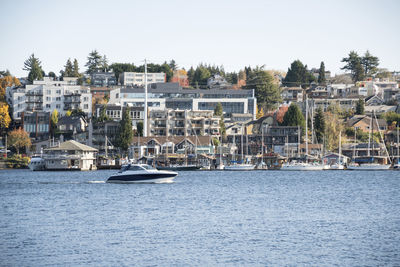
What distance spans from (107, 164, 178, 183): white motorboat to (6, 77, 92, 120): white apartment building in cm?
11071

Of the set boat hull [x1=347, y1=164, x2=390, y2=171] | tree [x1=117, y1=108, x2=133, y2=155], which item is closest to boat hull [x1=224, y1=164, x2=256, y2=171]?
boat hull [x1=347, y1=164, x2=390, y2=171]

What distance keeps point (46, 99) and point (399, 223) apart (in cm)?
15706

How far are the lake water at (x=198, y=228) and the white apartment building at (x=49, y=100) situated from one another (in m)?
116

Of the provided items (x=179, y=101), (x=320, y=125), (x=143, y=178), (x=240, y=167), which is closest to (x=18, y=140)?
(x=179, y=101)

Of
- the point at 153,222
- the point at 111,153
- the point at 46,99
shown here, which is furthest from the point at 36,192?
the point at 46,99

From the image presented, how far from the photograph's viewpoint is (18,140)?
165 meters

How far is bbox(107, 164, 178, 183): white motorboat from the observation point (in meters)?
79.9

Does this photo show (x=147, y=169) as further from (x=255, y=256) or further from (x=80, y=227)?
(x=255, y=256)

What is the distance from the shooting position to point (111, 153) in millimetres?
159250

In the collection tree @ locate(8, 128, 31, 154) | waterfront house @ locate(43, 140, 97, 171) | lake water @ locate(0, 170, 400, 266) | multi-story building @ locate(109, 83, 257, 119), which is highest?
multi-story building @ locate(109, 83, 257, 119)

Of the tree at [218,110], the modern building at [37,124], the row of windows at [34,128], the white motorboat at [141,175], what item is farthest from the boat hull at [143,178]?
the tree at [218,110]

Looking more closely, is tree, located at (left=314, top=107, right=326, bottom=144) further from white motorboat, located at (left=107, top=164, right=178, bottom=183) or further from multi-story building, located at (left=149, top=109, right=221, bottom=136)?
white motorboat, located at (left=107, top=164, right=178, bottom=183)

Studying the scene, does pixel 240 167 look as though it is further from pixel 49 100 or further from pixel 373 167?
pixel 49 100

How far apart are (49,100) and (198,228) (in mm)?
153797
